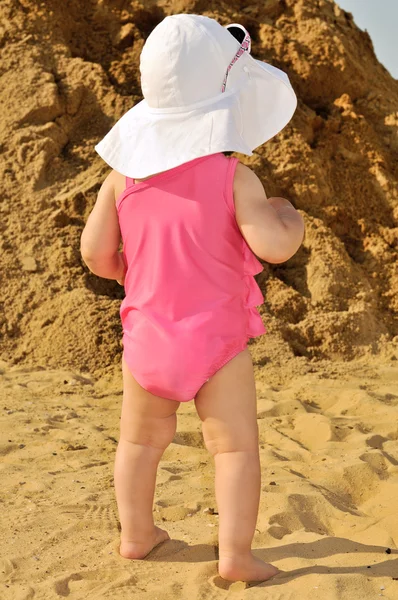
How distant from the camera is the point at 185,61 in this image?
257 cm

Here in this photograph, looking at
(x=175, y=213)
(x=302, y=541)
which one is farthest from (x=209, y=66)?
(x=302, y=541)

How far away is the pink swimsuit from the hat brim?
68 mm

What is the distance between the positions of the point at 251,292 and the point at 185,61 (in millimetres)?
744

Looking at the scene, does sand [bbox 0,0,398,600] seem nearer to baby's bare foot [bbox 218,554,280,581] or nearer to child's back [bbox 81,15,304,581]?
baby's bare foot [bbox 218,554,280,581]

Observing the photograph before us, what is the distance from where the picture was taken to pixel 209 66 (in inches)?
102

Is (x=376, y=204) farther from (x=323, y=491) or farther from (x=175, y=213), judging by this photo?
(x=175, y=213)

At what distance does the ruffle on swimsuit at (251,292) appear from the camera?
271cm

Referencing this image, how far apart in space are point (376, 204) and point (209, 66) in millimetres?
4294

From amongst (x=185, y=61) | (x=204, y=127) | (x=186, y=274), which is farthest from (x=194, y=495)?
(x=185, y=61)

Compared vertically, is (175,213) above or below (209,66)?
below

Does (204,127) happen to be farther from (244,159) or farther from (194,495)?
(244,159)

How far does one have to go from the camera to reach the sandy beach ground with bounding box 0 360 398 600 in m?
2.72

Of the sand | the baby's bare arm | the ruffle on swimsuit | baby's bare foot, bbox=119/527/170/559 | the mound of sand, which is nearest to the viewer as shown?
the baby's bare arm

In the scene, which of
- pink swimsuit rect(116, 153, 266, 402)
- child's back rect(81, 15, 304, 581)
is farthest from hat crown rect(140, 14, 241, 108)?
pink swimsuit rect(116, 153, 266, 402)
